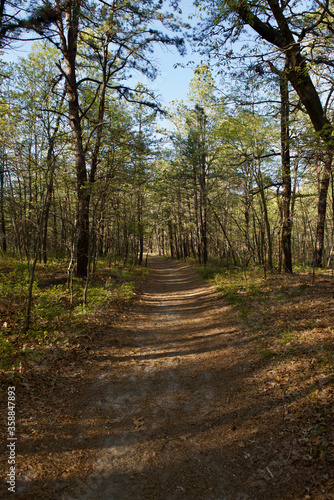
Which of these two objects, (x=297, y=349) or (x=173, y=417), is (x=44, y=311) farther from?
(x=297, y=349)

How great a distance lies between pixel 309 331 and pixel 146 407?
3.74 metres

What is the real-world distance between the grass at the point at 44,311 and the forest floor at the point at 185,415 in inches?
15.0

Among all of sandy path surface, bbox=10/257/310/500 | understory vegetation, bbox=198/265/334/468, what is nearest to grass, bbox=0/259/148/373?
sandy path surface, bbox=10/257/310/500

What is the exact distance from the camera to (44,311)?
23.1ft

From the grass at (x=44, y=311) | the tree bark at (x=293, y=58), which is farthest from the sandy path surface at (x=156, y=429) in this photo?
the tree bark at (x=293, y=58)

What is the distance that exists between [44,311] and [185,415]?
4909mm

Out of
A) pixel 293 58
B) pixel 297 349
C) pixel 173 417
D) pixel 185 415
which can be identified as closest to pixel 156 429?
pixel 173 417

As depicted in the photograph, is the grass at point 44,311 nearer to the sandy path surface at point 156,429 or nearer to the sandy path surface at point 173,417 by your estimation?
the sandy path surface at point 156,429

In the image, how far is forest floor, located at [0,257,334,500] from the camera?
2.66 meters

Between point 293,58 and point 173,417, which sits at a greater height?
point 293,58

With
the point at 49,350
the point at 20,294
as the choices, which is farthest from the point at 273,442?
the point at 20,294

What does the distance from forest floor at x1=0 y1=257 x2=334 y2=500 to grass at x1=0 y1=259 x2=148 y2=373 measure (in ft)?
1.25

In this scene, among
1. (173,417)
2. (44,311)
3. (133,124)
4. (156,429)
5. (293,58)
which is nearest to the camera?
(156,429)

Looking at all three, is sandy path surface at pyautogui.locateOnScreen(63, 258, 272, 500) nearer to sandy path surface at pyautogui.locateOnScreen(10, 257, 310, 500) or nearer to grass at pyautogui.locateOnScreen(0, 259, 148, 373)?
sandy path surface at pyautogui.locateOnScreen(10, 257, 310, 500)
